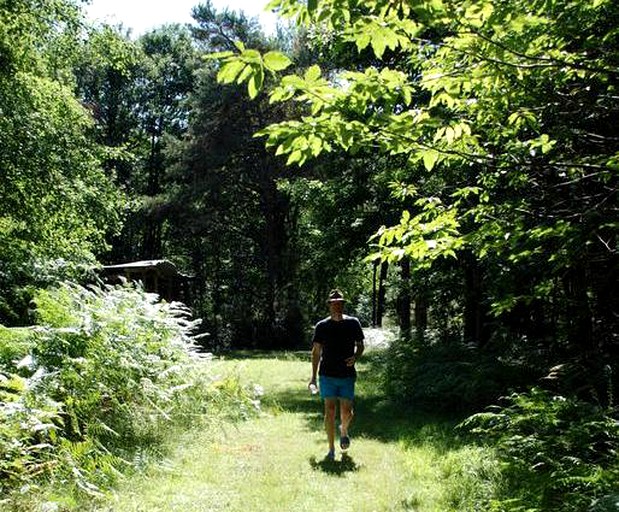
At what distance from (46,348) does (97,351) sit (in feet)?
1.88

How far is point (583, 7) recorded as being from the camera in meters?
3.91

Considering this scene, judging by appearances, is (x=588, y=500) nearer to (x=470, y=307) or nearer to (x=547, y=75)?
(x=547, y=75)

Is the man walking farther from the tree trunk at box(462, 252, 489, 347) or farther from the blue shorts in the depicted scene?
the tree trunk at box(462, 252, 489, 347)

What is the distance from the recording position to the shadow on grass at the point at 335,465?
6.63 meters

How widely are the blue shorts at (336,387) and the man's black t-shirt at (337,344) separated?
55 millimetres

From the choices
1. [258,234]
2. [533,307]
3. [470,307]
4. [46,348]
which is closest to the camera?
[46,348]

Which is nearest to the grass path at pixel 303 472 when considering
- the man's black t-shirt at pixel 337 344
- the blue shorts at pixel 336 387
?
the blue shorts at pixel 336 387

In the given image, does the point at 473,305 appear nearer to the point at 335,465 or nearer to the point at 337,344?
the point at 337,344

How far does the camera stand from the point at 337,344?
7.40 meters

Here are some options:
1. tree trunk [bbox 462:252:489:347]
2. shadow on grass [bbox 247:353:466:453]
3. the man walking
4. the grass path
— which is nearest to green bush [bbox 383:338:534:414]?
shadow on grass [bbox 247:353:466:453]

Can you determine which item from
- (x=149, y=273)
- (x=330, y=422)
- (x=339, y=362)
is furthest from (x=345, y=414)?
(x=149, y=273)

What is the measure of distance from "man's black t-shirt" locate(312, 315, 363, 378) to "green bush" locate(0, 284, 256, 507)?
2074 millimetres

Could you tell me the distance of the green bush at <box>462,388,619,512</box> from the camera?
416 cm

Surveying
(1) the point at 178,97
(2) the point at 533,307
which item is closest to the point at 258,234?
(1) the point at 178,97
